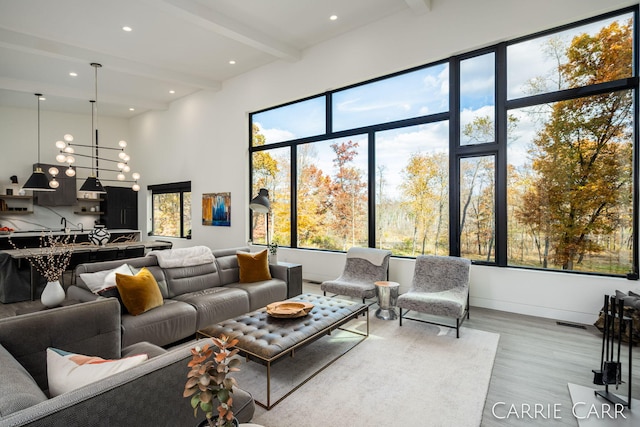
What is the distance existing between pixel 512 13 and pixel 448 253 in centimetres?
325

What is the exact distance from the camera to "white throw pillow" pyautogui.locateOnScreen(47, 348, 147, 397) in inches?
49.1

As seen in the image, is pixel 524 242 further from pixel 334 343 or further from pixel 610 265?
pixel 334 343

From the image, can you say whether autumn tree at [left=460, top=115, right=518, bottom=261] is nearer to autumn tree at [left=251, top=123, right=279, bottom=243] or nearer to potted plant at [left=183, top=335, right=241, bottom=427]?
autumn tree at [left=251, top=123, right=279, bottom=243]

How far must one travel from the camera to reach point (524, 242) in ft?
13.7

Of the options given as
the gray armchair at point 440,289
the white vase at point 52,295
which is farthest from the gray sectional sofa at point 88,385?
the gray armchair at point 440,289

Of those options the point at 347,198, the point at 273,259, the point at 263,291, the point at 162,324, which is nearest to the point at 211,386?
the point at 162,324

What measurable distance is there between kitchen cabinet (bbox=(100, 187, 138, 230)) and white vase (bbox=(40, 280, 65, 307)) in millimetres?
7445

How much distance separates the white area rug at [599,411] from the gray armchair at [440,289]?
3.81 feet

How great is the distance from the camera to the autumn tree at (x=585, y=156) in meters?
3.59

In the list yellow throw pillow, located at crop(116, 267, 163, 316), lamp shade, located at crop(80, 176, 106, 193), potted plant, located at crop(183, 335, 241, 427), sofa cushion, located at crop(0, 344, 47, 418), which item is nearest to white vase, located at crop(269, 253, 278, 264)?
yellow throw pillow, located at crop(116, 267, 163, 316)

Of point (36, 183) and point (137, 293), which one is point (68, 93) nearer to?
point (36, 183)

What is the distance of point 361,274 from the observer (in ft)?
16.0

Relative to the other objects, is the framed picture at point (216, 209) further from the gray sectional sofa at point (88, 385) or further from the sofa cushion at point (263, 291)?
the gray sectional sofa at point (88, 385)

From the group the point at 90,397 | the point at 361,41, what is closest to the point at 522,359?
the point at 90,397
